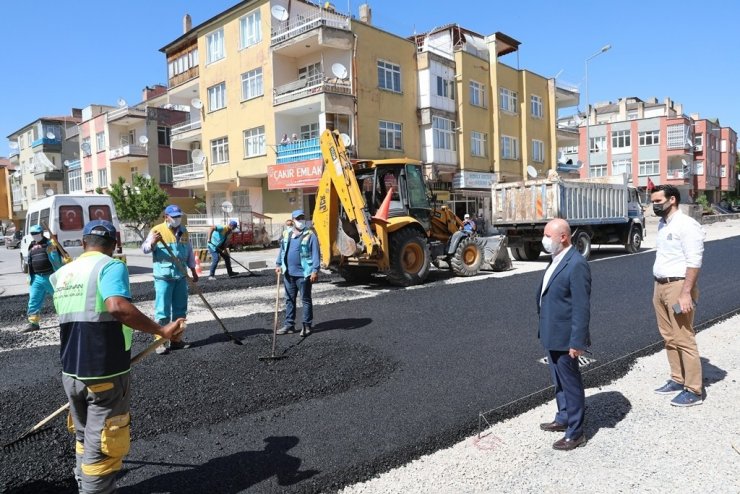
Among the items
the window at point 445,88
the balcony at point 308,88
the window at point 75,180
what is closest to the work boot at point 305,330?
the balcony at point 308,88

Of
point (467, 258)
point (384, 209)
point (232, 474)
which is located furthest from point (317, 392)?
point (467, 258)

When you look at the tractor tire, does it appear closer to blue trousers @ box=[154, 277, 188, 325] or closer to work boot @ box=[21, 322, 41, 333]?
blue trousers @ box=[154, 277, 188, 325]

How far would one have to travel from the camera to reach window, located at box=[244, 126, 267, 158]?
1039 inches

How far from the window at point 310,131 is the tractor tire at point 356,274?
14.6 metres

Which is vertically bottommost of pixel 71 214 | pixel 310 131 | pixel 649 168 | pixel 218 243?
pixel 218 243

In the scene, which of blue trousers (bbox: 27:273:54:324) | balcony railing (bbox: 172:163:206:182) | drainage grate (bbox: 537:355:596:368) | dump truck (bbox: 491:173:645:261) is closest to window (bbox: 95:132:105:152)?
balcony railing (bbox: 172:163:206:182)

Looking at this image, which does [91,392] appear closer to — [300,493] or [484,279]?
[300,493]

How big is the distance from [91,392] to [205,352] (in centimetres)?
340

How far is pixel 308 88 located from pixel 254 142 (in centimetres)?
482

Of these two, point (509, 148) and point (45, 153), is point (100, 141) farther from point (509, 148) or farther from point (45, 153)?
point (509, 148)

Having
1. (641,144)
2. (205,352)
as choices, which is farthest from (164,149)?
(641,144)

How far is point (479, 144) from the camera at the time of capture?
31688 millimetres

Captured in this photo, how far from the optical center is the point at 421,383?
5.07 meters

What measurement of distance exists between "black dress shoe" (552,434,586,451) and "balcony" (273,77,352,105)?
841 inches
